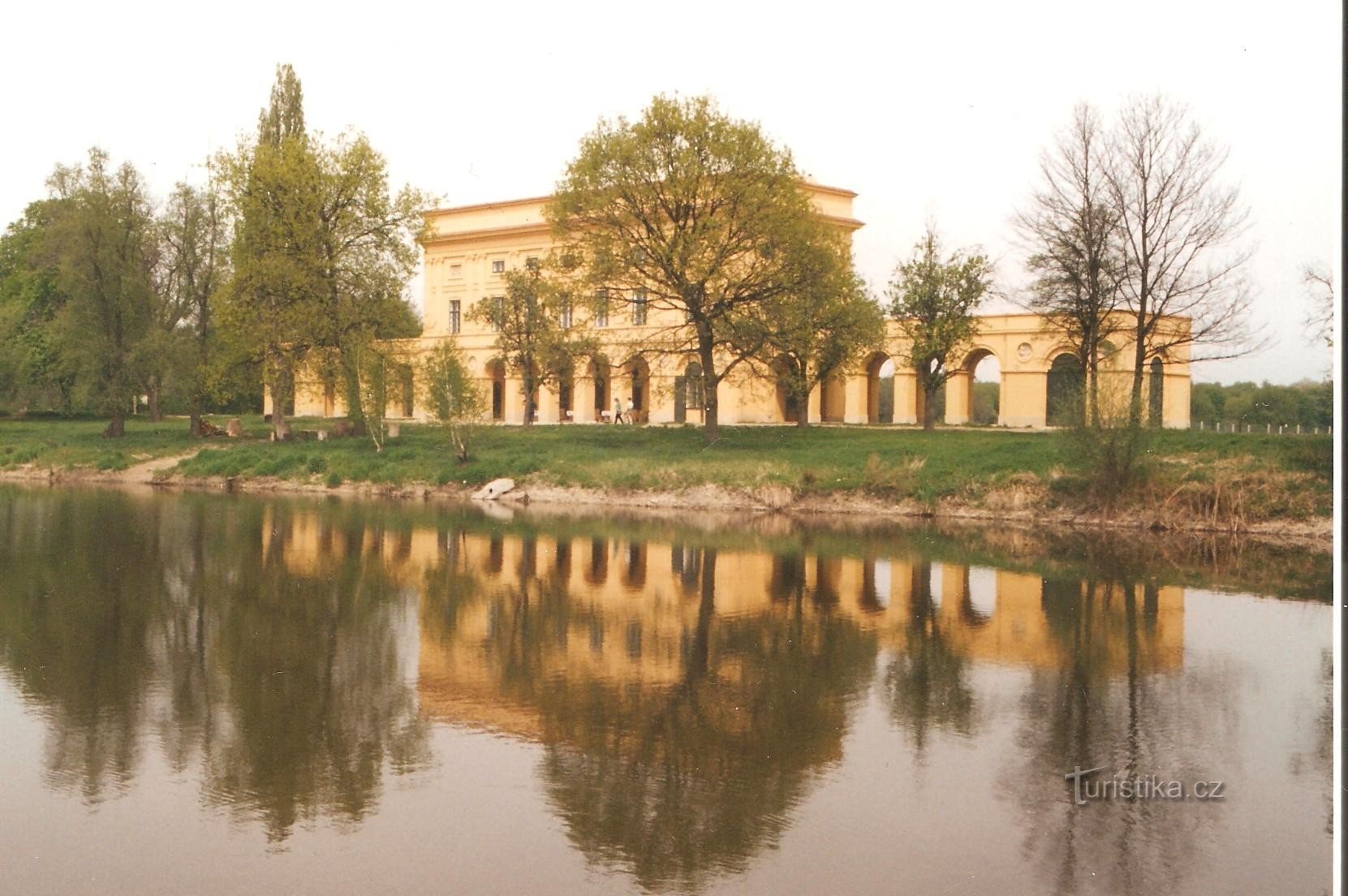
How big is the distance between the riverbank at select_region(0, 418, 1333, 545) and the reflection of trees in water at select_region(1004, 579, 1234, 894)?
540 inches

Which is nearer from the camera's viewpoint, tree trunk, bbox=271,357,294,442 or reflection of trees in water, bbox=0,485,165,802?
reflection of trees in water, bbox=0,485,165,802

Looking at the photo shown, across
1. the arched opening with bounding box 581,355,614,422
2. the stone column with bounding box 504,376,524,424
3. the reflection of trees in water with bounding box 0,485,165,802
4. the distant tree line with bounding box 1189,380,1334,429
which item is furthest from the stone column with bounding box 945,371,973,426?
the reflection of trees in water with bounding box 0,485,165,802

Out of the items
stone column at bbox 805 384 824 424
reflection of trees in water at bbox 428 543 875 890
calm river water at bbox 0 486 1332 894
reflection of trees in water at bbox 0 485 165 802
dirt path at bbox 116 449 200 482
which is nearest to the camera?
calm river water at bbox 0 486 1332 894

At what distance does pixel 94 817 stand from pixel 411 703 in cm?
314

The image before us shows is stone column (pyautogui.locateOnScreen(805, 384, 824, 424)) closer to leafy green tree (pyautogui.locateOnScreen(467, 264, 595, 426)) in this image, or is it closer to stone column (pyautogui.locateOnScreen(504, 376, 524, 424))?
stone column (pyautogui.locateOnScreen(504, 376, 524, 424))

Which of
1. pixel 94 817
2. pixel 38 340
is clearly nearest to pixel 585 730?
pixel 94 817

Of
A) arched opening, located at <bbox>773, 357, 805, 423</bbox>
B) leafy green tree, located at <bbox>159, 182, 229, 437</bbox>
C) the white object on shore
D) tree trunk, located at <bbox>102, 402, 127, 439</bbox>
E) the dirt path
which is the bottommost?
the white object on shore

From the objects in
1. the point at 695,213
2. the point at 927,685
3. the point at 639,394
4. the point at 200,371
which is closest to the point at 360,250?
the point at 200,371

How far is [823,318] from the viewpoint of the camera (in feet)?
123

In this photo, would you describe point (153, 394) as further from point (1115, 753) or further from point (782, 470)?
point (1115, 753)

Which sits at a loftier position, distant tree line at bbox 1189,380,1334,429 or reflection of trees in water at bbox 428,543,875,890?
distant tree line at bbox 1189,380,1334,429

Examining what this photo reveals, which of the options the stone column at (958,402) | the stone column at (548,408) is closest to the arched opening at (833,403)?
the stone column at (958,402)

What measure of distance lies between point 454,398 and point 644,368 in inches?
926

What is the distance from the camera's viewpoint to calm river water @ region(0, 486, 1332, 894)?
6.94 m
